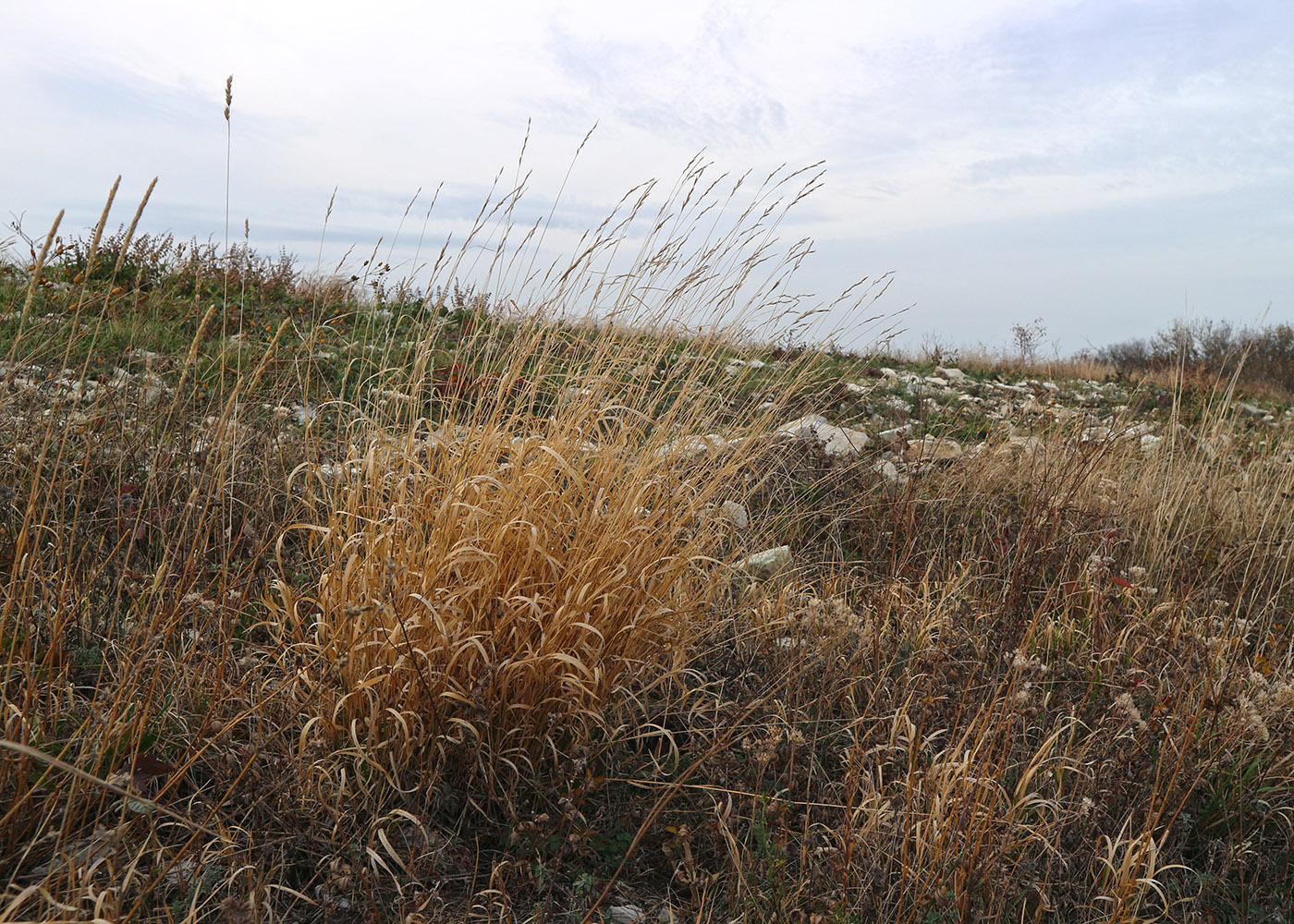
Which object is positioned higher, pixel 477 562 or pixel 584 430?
pixel 584 430

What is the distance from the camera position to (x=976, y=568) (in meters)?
3.60

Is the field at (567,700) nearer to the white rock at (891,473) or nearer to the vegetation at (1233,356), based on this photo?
the white rock at (891,473)

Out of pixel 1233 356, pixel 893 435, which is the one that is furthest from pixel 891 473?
pixel 1233 356

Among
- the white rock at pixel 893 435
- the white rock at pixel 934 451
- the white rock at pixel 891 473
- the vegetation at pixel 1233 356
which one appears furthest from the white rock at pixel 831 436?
the vegetation at pixel 1233 356

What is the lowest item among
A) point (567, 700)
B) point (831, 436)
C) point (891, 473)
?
point (567, 700)

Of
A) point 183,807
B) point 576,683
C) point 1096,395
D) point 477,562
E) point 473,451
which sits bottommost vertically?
point 183,807

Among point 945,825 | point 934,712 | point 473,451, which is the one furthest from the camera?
point 934,712

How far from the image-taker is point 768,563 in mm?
3389

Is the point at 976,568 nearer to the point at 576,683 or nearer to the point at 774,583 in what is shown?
the point at 774,583

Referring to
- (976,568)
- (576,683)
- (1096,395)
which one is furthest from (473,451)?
(1096,395)

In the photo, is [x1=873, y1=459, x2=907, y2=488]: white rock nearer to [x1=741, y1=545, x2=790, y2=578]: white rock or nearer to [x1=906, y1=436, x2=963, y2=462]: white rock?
[x1=906, y1=436, x2=963, y2=462]: white rock

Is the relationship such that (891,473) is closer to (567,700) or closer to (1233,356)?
(567,700)

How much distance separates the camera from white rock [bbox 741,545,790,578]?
133 inches

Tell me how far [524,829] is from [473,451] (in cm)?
101
